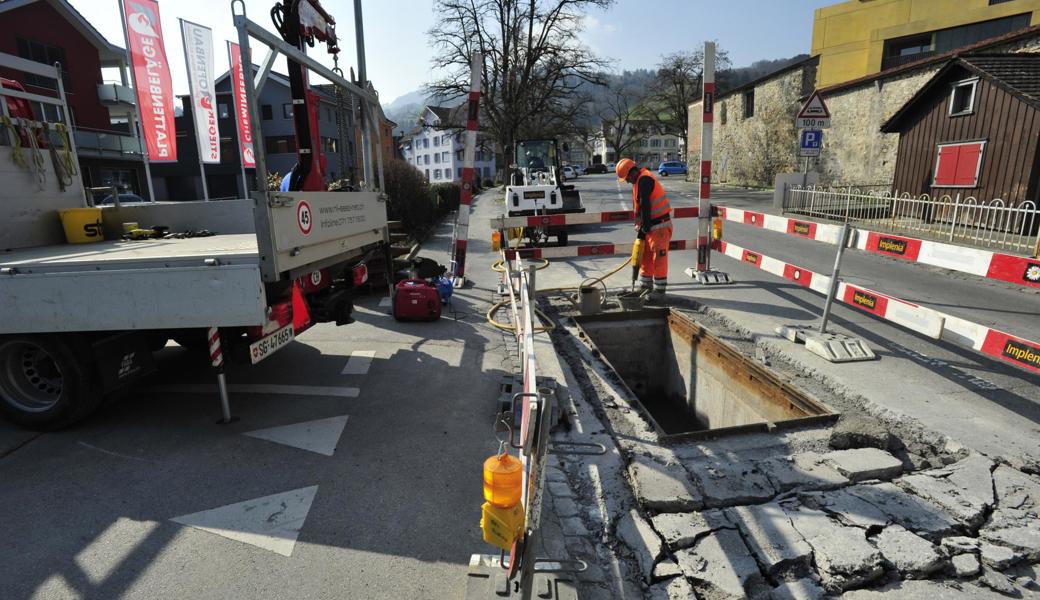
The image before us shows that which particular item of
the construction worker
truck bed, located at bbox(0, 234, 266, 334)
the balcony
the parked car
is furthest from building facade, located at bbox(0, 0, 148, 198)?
the parked car

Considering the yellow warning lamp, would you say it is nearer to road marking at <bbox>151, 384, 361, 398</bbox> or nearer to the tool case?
road marking at <bbox>151, 384, 361, 398</bbox>

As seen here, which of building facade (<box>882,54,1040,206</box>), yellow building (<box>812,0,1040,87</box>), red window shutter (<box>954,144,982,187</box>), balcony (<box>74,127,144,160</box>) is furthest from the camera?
yellow building (<box>812,0,1040,87</box>)

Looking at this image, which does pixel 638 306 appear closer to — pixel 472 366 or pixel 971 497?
pixel 472 366

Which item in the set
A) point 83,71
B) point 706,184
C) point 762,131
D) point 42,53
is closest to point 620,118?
point 762,131

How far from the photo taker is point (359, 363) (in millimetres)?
5629

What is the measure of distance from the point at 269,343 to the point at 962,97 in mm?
18699

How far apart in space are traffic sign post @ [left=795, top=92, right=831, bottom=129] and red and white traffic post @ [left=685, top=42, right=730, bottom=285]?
15.8ft

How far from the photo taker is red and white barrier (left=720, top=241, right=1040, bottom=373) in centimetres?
346

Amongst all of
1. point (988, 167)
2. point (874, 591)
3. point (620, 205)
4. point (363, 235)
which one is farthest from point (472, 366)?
point (620, 205)

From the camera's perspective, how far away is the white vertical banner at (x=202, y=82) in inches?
537

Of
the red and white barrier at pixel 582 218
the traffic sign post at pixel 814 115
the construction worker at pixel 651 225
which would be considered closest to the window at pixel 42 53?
the red and white barrier at pixel 582 218

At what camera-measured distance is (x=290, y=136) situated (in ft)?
137

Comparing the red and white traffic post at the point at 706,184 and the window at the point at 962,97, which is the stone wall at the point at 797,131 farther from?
the red and white traffic post at the point at 706,184

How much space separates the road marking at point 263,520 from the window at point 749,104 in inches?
1497
